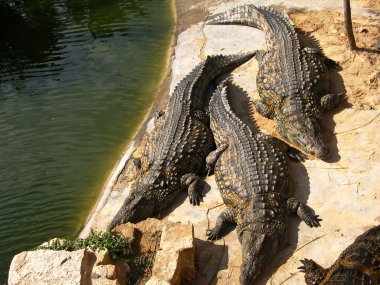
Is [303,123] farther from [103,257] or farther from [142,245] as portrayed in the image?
[103,257]

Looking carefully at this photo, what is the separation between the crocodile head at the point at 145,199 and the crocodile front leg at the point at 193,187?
261 mm

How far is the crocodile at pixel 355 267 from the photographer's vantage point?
13.3 ft

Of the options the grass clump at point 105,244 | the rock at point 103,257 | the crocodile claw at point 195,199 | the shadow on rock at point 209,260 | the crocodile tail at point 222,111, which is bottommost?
the shadow on rock at point 209,260

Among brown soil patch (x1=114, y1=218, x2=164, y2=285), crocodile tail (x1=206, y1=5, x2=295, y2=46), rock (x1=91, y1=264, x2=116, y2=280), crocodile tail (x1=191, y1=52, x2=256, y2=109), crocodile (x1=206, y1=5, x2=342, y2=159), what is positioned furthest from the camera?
crocodile tail (x1=206, y1=5, x2=295, y2=46)

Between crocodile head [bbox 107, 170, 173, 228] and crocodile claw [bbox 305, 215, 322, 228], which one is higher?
crocodile claw [bbox 305, 215, 322, 228]

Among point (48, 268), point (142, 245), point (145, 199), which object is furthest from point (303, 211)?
point (48, 268)

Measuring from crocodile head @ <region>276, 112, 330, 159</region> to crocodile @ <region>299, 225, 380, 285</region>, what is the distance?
1.70 meters

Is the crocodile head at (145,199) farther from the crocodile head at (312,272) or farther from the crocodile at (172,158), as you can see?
the crocodile head at (312,272)

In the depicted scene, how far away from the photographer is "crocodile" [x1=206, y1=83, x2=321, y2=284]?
15.9 feet

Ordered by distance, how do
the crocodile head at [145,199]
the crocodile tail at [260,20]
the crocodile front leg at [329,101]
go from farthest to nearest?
the crocodile tail at [260,20]
the crocodile front leg at [329,101]
the crocodile head at [145,199]

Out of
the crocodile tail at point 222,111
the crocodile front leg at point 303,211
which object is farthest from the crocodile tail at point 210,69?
the crocodile front leg at point 303,211

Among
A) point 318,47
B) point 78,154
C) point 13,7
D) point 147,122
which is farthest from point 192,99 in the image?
point 13,7

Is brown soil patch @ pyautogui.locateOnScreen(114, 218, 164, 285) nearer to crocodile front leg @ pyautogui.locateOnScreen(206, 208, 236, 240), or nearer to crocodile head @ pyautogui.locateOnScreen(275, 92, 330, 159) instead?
crocodile front leg @ pyautogui.locateOnScreen(206, 208, 236, 240)

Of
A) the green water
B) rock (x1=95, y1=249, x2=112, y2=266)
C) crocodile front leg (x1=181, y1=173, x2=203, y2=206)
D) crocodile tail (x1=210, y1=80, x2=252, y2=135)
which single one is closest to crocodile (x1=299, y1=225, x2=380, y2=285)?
crocodile front leg (x1=181, y1=173, x2=203, y2=206)
